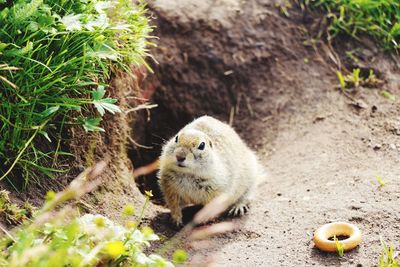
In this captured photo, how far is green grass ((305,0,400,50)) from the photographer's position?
670 centimetres

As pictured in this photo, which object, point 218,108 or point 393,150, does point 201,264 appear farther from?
point 218,108

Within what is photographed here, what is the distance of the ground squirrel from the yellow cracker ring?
1.02 m

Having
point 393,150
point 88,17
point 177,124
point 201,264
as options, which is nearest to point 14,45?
point 88,17

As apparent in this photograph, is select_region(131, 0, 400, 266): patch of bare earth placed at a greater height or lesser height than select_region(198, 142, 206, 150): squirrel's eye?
lesser

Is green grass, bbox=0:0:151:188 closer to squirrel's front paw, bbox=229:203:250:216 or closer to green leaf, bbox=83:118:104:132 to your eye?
green leaf, bbox=83:118:104:132

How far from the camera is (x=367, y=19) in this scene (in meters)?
6.80

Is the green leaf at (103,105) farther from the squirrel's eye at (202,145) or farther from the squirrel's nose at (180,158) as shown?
the squirrel's eye at (202,145)

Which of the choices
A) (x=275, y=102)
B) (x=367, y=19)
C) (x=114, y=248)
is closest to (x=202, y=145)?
(x=114, y=248)

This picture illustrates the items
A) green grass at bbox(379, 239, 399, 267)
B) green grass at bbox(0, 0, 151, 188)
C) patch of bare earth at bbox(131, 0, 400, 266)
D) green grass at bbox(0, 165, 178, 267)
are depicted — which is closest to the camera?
green grass at bbox(0, 165, 178, 267)

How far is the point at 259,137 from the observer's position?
6766 millimetres

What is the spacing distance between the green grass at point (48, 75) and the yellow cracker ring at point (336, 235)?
1747 millimetres

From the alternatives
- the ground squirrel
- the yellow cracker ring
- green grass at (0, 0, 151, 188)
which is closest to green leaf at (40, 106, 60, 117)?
green grass at (0, 0, 151, 188)

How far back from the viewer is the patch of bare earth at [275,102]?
5496 millimetres

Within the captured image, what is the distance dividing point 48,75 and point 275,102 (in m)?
3.20
